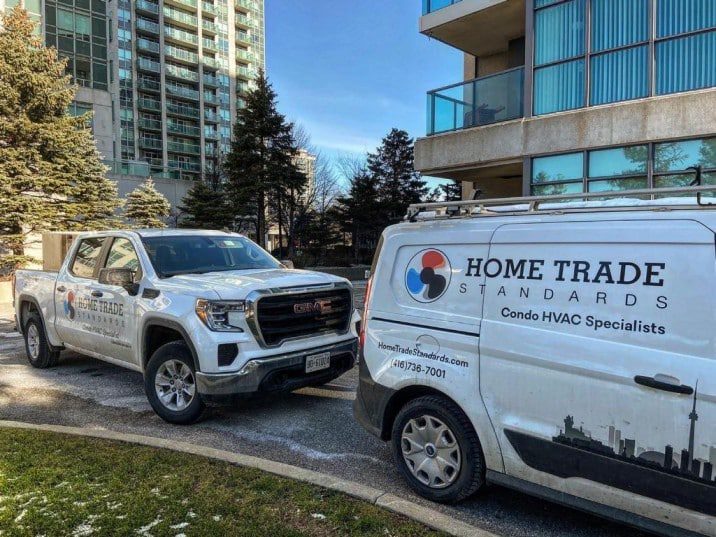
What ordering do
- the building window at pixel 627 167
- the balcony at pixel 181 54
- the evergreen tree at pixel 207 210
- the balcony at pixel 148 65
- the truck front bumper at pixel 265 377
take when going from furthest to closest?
1. the balcony at pixel 181 54
2. the balcony at pixel 148 65
3. the evergreen tree at pixel 207 210
4. the building window at pixel 627 167
5. the truck front bumper at pixel 265 377

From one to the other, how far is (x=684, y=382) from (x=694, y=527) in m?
0.69

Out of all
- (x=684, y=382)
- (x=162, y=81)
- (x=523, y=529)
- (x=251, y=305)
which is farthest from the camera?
(x=162, y=81)

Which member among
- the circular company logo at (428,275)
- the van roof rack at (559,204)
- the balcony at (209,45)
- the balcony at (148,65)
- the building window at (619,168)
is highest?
the balcony at (209,45)

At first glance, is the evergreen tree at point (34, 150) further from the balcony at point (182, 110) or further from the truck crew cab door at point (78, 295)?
the balcony at point (182, 110)

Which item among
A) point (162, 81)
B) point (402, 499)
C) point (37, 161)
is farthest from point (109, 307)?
point (162, 81)

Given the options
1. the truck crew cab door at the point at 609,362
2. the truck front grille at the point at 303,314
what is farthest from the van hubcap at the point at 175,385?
the truck crew cab door at the point at 609,362

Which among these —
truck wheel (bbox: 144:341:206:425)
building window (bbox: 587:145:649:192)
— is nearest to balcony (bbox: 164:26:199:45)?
building window (bbox: 587:145:649:192)

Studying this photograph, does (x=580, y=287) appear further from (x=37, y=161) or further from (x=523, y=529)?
(x=37, y=161)

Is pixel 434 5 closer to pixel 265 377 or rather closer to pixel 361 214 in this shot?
pixel 265 377

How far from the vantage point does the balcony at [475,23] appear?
528 inches

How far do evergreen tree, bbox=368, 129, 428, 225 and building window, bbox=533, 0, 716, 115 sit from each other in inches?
1110

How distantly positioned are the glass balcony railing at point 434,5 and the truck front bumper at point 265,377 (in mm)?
11776

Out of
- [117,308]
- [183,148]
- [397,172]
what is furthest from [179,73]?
[117,308]

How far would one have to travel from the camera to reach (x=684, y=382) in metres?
2.60
